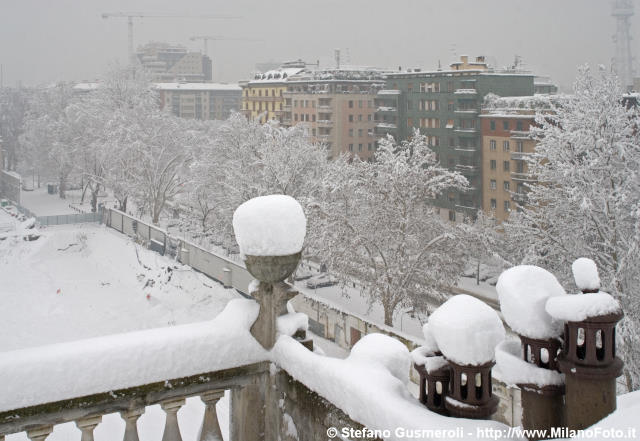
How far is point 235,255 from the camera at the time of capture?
38656 millimetres

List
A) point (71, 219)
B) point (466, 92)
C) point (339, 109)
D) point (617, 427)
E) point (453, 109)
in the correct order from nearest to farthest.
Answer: point (617, 427) → point (71, 219) → point (466, 92) → point (453, 109) → point (339, 109)

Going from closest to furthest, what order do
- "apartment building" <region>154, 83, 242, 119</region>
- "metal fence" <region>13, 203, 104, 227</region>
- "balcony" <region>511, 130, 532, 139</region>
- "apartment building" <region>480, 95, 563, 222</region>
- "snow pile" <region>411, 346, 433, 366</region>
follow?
"snow pile" <region>411, 346, 433, 366</region> → "balcony" <region>511, 130, 532, 139</region> → "apartment building" <region>480, 95, 563, 222</region> → "metal fence" <region>13, 203, 104, 227</region> → "apartment building" <region>154, 83, 242, 119</region>

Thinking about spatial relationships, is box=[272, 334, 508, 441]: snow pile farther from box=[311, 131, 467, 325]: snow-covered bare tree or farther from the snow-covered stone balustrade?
box=[311, 131, 467, 325]: snow-covered bare tree

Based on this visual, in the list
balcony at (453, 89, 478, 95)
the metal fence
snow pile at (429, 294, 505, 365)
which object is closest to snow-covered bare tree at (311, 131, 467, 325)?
snow pile at (429, 294, 505, 365)

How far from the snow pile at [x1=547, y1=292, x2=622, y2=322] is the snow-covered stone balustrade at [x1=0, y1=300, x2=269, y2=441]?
2.30 metres

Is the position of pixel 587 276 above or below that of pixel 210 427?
above

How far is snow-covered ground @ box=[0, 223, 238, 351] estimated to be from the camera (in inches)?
1179

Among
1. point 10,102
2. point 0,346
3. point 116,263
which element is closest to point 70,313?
point 0,346

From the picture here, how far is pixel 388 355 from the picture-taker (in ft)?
12.2

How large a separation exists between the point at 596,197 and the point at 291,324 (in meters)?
18.0

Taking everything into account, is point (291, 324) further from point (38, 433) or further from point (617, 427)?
point (617, 427)

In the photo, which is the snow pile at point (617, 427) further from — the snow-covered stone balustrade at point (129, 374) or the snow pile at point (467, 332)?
the snow-covered stone balustrade at point (129, 374)

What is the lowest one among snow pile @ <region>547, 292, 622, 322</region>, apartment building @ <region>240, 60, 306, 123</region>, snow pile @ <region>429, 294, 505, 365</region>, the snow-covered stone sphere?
the snow-covered stone sphere

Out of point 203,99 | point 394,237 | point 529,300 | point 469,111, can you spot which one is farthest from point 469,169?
point 203,99
